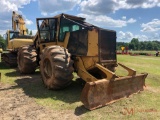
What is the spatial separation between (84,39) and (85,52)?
0.49 meters

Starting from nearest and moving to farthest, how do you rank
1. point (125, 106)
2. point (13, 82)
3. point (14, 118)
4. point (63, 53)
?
point (14, 118), point (125, 106), point (63, 53), point (13, 82)

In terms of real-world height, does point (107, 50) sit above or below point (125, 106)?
above

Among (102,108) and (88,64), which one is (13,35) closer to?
(88,64)

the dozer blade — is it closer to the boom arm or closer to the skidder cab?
the skidder cab

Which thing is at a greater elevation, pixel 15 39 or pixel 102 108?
pixel 15 39

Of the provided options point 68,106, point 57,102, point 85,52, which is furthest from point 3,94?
point 85,52

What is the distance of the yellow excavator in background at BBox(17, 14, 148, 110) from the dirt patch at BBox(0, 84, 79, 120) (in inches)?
33.5

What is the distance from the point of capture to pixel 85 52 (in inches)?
309

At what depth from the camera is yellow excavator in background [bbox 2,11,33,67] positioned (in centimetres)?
1426

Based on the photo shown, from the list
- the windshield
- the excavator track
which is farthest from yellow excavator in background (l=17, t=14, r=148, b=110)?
the windshield

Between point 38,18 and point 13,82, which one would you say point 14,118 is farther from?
point 38,18

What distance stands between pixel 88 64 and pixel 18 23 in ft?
41.2

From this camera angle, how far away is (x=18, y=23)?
61.1 feet

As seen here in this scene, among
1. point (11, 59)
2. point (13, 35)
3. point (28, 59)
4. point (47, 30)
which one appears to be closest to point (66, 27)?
point (47, 30)
